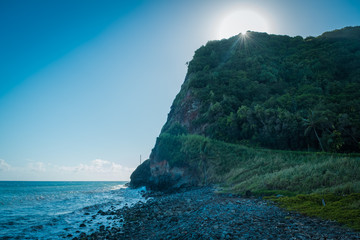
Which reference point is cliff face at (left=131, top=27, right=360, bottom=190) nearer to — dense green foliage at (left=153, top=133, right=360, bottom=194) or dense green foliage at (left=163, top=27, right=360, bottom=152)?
dense green foliage at (left=163, top=27, right=360, bottom=152)

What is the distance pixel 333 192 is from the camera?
1366cm

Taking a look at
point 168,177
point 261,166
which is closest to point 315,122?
point 261,166

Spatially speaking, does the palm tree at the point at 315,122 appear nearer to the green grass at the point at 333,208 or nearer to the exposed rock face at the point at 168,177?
the exposed rock face at the point at 168,177

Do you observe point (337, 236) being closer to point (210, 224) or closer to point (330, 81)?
point (210, 224)

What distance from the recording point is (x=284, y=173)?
20.8 meters

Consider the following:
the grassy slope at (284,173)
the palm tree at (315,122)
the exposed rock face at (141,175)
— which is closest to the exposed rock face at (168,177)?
the grassy slope at (284,173)

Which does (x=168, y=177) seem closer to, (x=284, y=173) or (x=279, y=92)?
(x=284, y=173)

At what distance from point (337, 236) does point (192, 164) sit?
33.4m

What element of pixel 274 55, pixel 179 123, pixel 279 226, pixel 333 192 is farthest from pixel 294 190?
pixel 274 55

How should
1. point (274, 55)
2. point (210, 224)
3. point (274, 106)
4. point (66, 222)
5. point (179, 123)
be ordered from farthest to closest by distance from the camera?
1. point (274, 55)
2. point (179, 123)
3. point (274, 106)
4. point (66, 222)
5. point (210, 224)

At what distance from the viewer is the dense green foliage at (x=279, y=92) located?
3847 centimetres

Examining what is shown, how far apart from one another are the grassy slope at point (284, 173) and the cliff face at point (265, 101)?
2.11 feet

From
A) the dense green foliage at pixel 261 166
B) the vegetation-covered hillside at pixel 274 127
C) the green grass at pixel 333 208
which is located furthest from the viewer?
the vegetation-covered hillside at pixel 274 127

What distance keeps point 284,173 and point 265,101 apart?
3246cm
